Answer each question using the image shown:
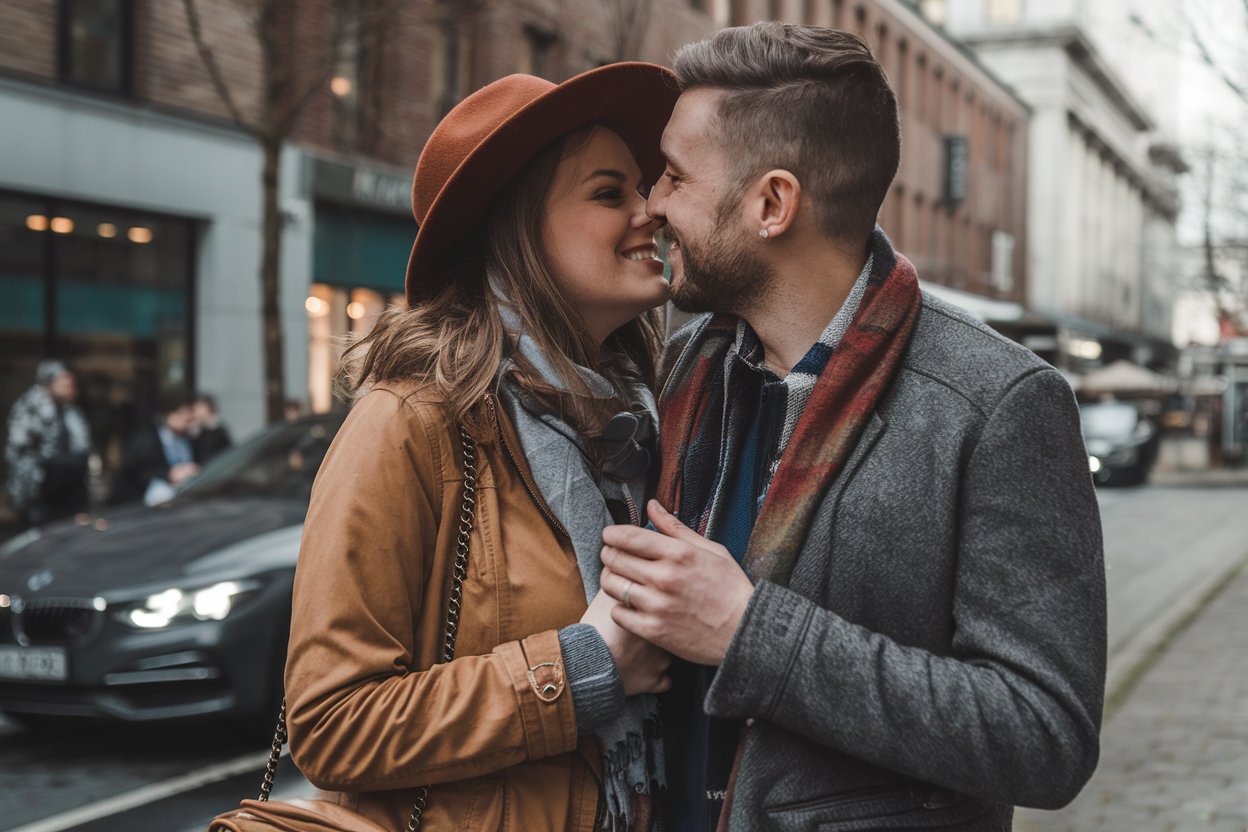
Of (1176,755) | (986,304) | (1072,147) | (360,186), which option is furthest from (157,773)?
(1072,147)

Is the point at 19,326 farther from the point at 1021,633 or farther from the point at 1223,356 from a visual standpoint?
the point at 1223,356

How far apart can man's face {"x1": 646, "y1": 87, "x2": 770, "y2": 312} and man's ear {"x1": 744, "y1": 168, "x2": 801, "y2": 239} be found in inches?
0.7

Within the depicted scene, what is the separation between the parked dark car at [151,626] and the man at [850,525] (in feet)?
15.1

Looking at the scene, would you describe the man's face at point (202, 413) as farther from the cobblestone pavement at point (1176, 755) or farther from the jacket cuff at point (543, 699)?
the jacket cuff at point (543, 699)

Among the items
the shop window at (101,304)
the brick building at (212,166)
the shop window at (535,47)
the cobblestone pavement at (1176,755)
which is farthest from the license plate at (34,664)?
the shop window at (535,47)

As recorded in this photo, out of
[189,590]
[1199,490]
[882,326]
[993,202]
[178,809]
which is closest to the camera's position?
[882,326]

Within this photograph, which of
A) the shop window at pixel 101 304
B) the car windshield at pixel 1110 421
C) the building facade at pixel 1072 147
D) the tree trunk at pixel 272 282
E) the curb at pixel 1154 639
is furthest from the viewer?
the building facade at pixel 1072 147

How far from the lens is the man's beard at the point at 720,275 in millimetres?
2006

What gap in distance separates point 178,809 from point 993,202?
50.4 metres

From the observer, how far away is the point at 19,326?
14805 mm

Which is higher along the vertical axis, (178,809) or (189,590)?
(189,590)

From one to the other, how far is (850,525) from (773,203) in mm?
475

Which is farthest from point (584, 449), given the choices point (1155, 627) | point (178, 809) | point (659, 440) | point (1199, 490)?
point (1199, 490)

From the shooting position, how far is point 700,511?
2.08 metres
